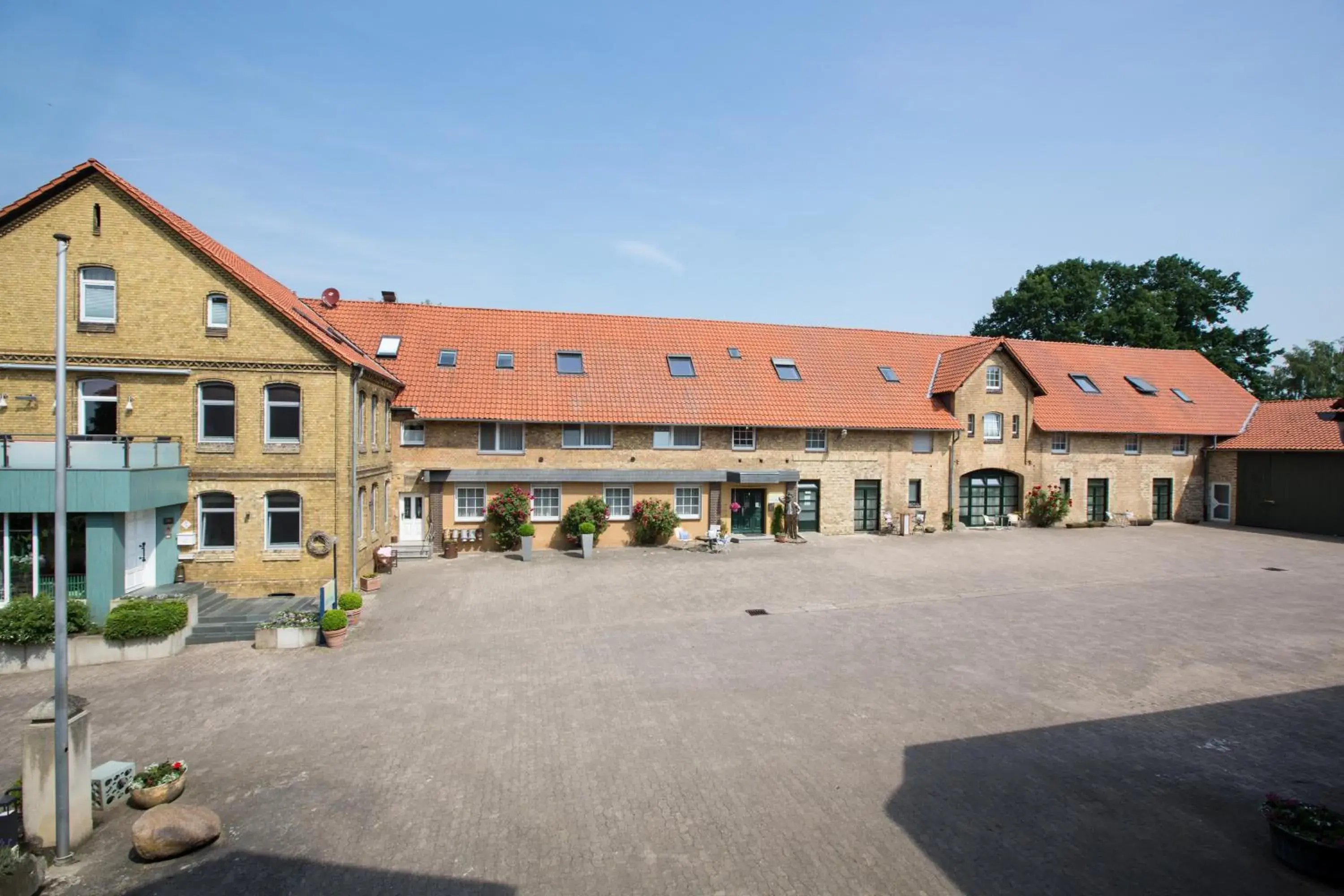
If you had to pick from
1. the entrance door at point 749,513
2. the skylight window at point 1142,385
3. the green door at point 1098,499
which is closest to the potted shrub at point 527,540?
the entrance door at point 749,513

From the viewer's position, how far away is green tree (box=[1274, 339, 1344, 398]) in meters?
55.9

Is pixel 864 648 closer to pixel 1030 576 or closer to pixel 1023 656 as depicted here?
pixel 1023 656

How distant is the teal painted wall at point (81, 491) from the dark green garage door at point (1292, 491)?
133ft

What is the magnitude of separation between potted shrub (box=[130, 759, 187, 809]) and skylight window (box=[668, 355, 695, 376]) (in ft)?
70.3

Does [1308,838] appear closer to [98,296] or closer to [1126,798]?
[1126,798]

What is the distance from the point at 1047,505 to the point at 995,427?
13.4 feet

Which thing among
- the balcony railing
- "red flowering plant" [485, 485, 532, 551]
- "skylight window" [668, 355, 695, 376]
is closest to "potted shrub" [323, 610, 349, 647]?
the balcony railing

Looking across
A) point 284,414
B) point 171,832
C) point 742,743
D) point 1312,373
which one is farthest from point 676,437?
point 1312,373

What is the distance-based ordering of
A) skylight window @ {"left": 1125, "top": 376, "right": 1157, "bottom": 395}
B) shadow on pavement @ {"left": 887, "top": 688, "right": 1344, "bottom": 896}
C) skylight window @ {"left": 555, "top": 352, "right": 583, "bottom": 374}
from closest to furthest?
shadow on pavement @ {"left": 887, "top": 688, "right": 1344, "bottom": 896} < skylight window @ {"left": 555, "top": 352, "right": 583, "bottom": 374} < skylight window @ {"left": 1125, "top": 376, "right": 1157, "bottom": 395}

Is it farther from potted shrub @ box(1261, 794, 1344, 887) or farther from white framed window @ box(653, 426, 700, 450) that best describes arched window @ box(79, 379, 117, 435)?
potted shrub @ box(1261, 794, 1344, 887)

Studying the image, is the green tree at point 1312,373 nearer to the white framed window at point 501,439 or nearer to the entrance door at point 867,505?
the entrance door at point 867,505

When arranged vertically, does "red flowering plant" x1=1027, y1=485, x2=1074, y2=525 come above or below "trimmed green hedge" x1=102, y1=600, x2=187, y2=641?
above

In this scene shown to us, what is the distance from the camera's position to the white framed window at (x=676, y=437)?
26.3 metres

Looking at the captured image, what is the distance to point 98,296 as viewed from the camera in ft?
56.1
